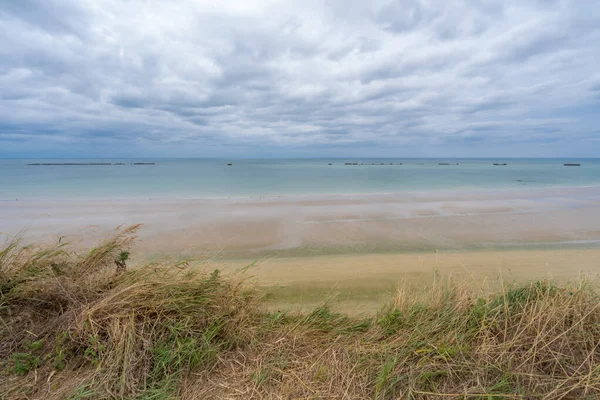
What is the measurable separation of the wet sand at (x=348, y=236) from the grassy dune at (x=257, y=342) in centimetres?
132

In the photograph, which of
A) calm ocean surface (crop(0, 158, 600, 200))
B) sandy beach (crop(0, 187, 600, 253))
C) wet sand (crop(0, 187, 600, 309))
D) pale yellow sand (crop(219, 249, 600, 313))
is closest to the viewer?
pale yellow sand (crop(219, 249, 600, 313))

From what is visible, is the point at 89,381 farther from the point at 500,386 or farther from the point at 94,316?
the point at 500,386

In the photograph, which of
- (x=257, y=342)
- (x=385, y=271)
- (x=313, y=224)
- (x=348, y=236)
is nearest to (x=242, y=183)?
(x=313, y=224)

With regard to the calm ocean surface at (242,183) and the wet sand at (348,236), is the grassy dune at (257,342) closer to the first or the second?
the wet sand at (348,236)

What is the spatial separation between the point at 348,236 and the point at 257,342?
6683 millimetres

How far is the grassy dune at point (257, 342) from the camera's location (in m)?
2.20

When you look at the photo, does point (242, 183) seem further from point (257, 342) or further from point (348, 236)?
point (257, 342)

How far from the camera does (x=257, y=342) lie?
9.00 feet

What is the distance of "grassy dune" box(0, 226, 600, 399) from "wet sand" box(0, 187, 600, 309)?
1322 millimetres

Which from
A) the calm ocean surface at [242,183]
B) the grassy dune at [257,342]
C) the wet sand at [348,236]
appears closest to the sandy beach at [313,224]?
the wet sand at [348,236]

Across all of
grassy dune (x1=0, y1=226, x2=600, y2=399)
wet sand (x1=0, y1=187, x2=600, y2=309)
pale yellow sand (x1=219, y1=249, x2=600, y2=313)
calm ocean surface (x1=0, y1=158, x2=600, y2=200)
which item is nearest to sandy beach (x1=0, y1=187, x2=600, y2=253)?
wet sand (x1=0, y1=187, x2=600, y2=309)

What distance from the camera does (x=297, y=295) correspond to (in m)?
4.94

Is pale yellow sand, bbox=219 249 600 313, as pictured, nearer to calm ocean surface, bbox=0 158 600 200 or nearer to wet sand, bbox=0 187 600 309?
wet sand, bbox=0 187 600 309

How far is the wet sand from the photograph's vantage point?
5.90 m
